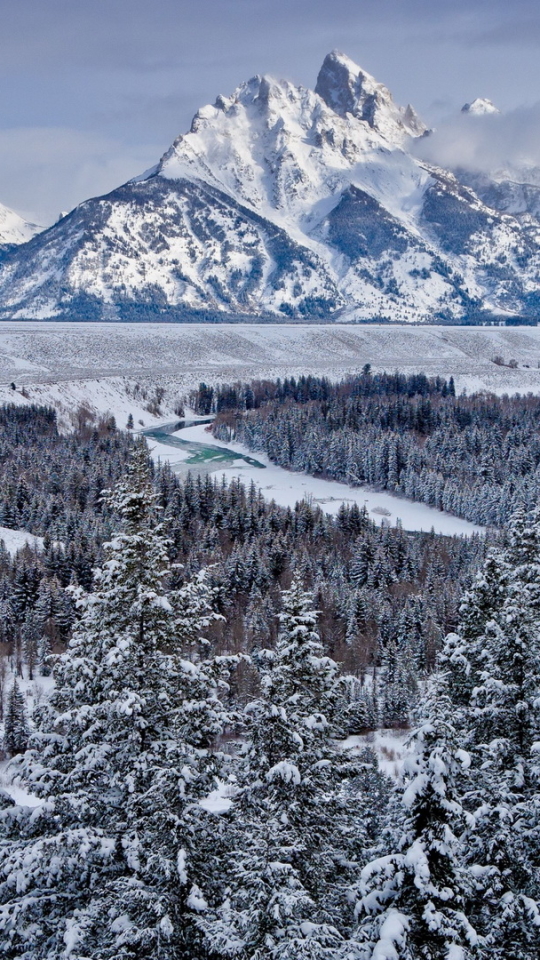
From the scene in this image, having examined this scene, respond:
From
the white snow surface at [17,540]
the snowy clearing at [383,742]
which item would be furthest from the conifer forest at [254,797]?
the white snow surface at [17,540]

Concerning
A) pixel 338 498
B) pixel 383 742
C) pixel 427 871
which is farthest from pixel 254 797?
pixel 338 498

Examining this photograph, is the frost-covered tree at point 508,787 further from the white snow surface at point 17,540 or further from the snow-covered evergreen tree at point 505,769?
the white snow surface at point 17,540

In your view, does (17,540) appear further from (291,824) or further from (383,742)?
(291,824)

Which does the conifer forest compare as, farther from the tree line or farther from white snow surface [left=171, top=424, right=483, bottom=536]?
white snow surface [left=171, top=424, right=483, bottom=536]

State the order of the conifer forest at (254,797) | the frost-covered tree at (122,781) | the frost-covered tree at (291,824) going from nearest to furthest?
the conifer forest at (254,797) < the frost-covered tree at (291,824) < the frost-covered tree at (122,781)

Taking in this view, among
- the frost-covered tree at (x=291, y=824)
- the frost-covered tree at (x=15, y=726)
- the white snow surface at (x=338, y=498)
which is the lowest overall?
the white snow surface at (x=338, y=498)
